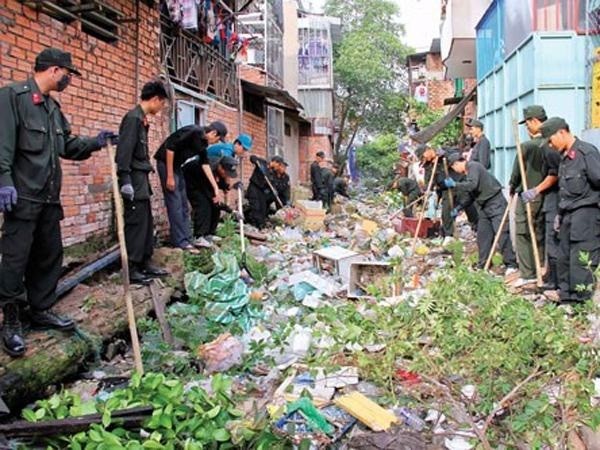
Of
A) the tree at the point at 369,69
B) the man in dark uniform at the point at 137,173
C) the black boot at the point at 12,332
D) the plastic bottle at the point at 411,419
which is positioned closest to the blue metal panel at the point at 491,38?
the man in dark uniform at the point at 137,173

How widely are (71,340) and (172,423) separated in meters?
1.37

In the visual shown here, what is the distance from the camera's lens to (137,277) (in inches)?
203

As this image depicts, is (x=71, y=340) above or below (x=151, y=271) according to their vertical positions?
below

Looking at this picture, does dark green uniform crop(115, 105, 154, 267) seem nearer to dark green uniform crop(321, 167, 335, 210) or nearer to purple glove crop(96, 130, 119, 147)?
purple glove crop(96, 130, 119, 147)

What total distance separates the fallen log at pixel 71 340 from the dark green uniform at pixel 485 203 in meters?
3.72

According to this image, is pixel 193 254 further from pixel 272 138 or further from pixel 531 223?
pixel 272 138

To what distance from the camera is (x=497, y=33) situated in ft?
33.6

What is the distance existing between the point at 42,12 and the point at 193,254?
267 centimetres

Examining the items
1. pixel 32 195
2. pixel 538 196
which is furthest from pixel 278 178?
pixel 32 195

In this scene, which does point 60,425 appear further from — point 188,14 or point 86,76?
point 188,14

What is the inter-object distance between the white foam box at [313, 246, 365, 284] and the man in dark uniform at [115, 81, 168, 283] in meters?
2.39

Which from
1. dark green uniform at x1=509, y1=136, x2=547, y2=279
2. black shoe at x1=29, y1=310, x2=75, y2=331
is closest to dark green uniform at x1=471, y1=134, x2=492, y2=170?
dark green uniform at x1=509, y1=136, x2=547, y2=279

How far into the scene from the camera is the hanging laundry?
330 inches

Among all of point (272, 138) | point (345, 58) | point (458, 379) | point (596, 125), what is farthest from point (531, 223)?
point (345, 58)
